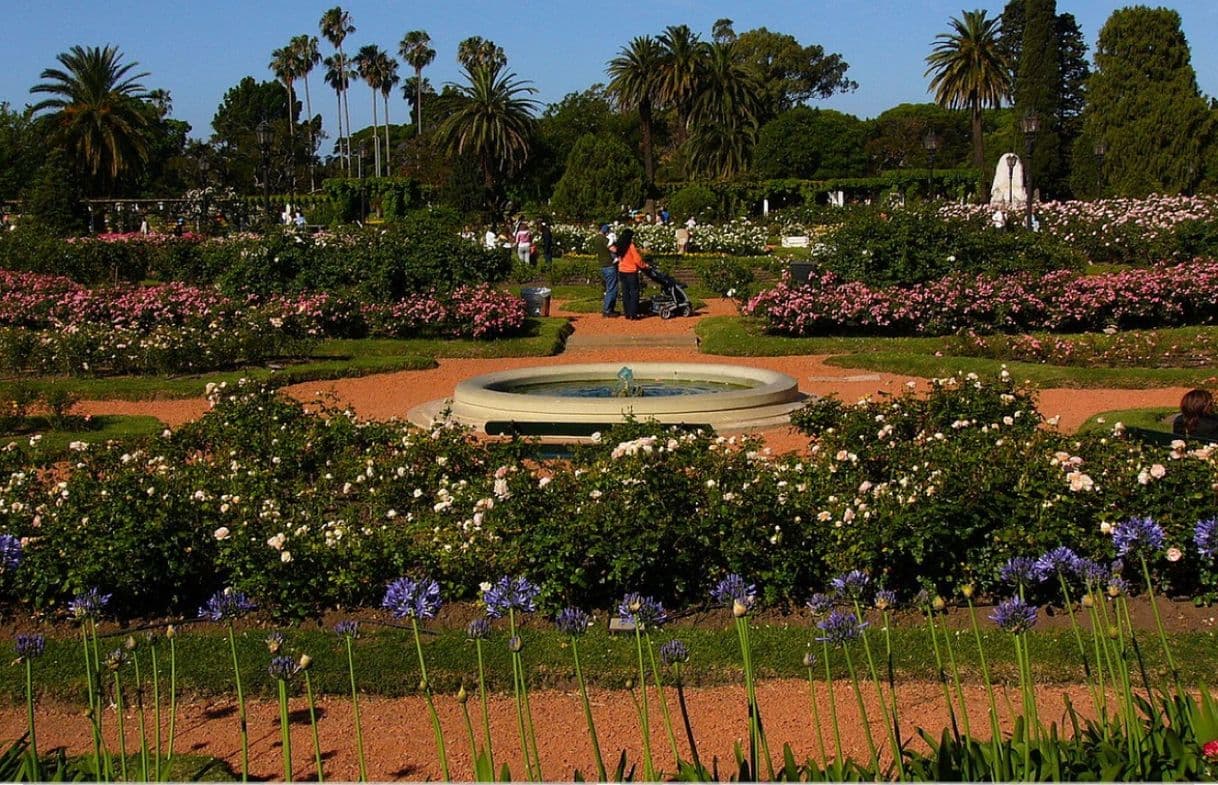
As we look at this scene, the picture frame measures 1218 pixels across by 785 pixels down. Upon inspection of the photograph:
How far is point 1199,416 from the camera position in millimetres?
7707

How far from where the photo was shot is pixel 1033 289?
15.9 meters

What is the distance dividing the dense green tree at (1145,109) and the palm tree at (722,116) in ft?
49.4

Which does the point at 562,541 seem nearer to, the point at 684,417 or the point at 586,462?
the point at 586,462

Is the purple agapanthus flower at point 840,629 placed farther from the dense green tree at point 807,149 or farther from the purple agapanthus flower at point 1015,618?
the dense green tree at point 807,149

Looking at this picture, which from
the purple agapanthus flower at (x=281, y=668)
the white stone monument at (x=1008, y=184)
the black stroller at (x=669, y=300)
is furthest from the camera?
the white stone monument at (x=1008, y=184)

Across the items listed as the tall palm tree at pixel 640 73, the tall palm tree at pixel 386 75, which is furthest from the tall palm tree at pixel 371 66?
the tall palm tree at pixel 640 73

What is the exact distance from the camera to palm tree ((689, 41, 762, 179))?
2108 inches

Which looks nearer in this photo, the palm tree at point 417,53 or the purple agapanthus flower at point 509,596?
the purple agapanthus flower at point 509,596

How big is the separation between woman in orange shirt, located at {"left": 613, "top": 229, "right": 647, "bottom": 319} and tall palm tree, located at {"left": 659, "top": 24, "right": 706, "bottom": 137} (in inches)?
1512

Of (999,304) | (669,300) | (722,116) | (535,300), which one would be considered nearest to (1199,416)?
(999,304)

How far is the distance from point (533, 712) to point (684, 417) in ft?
16.0

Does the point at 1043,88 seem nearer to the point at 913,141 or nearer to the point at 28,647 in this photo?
the point at 913,141

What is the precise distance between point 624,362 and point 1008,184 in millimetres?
25911

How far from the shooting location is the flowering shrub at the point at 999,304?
15.7 metres
